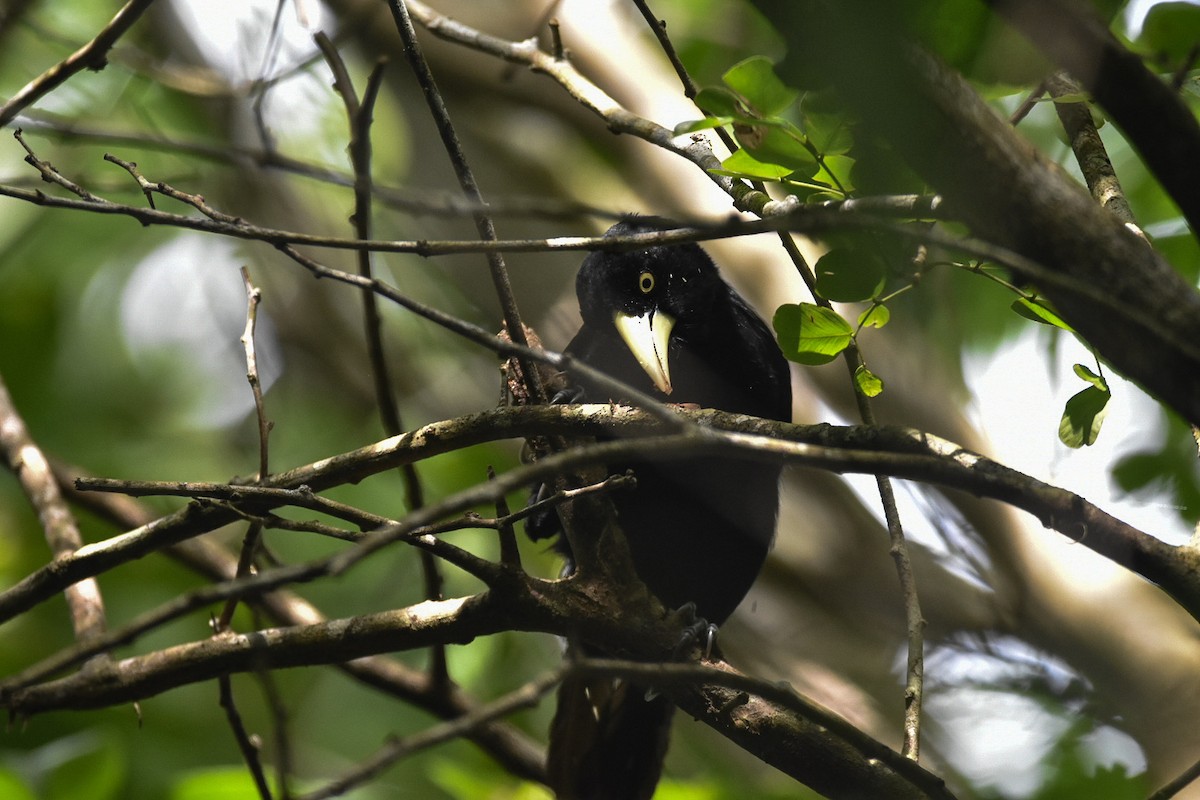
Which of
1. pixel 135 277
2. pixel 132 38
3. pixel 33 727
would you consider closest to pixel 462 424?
pixel 33 727

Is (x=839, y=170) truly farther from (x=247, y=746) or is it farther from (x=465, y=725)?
(x=247, y=746)

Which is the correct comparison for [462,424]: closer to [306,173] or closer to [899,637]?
[306,173]

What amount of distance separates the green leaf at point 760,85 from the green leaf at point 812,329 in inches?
13.5

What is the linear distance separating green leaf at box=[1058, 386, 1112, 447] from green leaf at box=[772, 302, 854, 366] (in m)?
0.36

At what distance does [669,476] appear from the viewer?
2.80m

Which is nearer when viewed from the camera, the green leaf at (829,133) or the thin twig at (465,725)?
the thin twig at (465,725)

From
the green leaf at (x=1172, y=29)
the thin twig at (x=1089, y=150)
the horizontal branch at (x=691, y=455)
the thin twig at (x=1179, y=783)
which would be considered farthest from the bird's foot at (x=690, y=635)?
the green leaf at (x=1172, y=29)

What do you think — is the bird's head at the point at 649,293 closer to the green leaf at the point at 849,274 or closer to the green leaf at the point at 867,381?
the green leaf at the point at 867,381

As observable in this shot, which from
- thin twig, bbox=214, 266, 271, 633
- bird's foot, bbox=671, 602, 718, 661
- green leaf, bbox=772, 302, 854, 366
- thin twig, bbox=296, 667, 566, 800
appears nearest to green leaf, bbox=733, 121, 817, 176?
green leaf, bbox=772, 302, 854, 366

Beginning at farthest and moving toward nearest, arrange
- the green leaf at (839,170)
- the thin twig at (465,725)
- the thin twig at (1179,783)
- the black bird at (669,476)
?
the black bird at (669,476), the green leaf at (839,170), the thin twig at (1179,783), the thin twig at (465,725)

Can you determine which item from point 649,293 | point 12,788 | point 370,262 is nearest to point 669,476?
point 649,293

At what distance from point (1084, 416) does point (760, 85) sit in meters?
0.74

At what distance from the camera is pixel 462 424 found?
1.73 metres

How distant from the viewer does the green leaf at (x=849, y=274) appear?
1530mm
